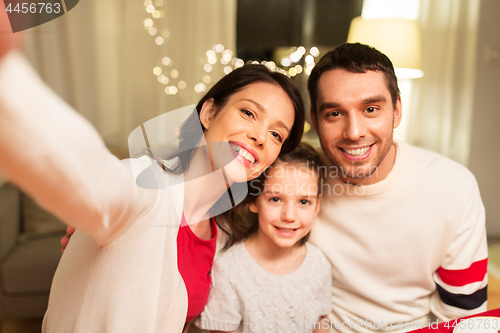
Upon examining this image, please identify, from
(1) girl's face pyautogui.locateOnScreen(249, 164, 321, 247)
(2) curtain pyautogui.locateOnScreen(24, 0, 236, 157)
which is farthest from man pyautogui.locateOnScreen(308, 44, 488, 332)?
(2) curtain pyautogui.locateOnScreen(24, 0, 236, 157)

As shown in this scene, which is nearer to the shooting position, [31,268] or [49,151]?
[49,151]

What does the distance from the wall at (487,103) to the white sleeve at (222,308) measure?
3.02ft

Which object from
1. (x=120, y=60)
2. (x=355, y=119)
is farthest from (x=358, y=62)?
(x=120, y=60)

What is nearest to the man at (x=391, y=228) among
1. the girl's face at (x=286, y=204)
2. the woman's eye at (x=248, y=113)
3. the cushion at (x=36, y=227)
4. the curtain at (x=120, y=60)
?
the girl's face at (x=286, y=204)

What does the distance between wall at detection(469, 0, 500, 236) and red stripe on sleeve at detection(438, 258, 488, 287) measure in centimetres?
37

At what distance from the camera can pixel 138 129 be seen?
1.66 feet

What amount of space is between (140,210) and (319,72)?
56 cm

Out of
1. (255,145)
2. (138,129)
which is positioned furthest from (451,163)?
(138,129)

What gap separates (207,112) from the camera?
2.09ft

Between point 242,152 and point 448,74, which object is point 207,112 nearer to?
point 242,152

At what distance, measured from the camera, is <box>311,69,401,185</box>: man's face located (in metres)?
0.71

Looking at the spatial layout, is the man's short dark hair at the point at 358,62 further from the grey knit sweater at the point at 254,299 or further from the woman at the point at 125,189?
the grey knit sweater at the point at 254,299

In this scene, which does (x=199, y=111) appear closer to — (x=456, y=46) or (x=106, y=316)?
(x=106, y=316)

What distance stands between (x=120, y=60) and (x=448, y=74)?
4.02 feet
